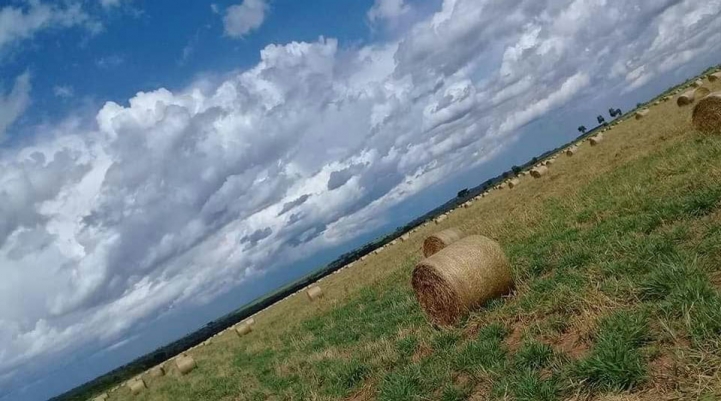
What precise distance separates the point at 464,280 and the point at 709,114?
46.0ft

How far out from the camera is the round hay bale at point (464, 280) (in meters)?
11.2

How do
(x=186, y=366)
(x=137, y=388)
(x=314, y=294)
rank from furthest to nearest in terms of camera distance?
(x=314, y=294)
(x=137, y=388)
(x=186, y=366)

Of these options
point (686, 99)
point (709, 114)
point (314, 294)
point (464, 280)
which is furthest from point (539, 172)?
point (464, 280)

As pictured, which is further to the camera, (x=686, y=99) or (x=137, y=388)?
(x=686, y=99)

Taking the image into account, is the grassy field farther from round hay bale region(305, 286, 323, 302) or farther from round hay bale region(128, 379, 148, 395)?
round hay bale region(305, 286, 323, 302)

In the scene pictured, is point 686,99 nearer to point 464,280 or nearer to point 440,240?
point 440,240

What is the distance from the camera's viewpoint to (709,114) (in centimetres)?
1912

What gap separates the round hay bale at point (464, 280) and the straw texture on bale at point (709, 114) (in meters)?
12.3

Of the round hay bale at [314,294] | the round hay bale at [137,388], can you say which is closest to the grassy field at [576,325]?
the round hay bale at [137,388]

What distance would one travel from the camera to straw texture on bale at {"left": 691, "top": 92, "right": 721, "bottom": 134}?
18.6 m

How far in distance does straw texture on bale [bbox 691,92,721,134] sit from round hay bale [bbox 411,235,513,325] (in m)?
12.3

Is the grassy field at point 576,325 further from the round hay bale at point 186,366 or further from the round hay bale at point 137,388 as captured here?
the round hay bale at point 137,388

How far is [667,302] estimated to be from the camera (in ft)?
23.4

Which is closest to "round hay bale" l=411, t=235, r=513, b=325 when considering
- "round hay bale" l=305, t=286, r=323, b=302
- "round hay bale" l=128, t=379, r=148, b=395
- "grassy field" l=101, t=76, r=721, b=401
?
"grassy field" l=101, t=76, r=721, b=401
